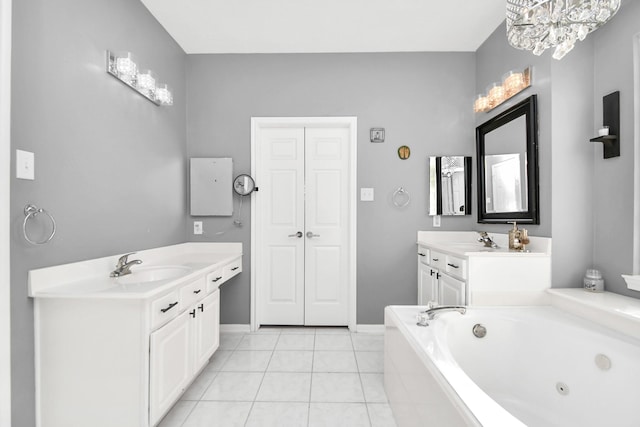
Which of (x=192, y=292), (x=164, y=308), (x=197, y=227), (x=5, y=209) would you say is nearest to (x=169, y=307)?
(x=164, y=308)

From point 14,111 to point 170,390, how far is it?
58.2 inches

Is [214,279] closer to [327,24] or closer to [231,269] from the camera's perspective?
[231,269]

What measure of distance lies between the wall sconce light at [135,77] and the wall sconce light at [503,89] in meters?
2.61

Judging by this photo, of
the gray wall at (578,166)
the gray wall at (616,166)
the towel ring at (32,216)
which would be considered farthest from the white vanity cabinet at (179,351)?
the gray wall at (616,166)

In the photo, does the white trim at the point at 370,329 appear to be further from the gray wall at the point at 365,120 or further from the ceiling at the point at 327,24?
the ceiling at the point at 327,24

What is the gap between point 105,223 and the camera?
5.67 ft

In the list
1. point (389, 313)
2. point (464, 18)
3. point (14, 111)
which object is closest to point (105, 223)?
point (14, 111)

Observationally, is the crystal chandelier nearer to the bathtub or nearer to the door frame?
the bathtub

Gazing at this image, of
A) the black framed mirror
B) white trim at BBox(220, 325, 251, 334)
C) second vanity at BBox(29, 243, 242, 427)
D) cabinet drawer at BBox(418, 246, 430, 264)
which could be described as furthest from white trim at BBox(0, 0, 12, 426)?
the black framed mirror

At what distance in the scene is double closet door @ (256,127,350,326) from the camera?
2908 mm

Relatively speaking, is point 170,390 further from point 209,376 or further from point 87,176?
point 87,176

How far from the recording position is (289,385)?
195cm

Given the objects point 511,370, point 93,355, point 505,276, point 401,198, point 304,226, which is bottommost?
point 511,370

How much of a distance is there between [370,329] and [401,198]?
4.34ft
